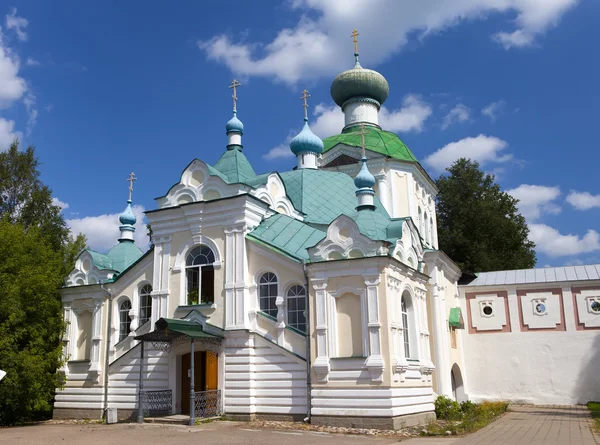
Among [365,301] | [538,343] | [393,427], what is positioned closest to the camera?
[393,427]

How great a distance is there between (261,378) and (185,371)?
7.63 ft

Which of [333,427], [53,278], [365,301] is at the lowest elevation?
[333,427]

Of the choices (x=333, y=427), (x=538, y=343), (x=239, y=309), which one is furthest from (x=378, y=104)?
(x=333, y=427)

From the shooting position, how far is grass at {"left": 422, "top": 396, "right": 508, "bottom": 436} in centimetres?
1259

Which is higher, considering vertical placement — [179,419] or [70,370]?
[70,370]

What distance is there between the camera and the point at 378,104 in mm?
24234

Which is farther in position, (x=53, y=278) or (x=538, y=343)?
(x=538, y=343)

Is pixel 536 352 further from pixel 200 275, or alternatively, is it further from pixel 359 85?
pixel 200 275

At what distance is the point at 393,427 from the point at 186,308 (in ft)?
20.1

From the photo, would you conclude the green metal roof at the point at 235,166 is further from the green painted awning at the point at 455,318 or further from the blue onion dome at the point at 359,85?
the green painted awning at the point at 455,318

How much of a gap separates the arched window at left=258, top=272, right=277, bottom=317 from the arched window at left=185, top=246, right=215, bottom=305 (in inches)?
54.8

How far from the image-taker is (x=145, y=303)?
17.0 meters

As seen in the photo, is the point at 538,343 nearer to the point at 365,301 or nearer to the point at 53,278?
the point at 365,301

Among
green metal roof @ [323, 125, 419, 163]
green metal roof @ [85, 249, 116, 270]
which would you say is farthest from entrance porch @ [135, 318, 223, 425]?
green metal roof @ [323, 125, 419, 163]
